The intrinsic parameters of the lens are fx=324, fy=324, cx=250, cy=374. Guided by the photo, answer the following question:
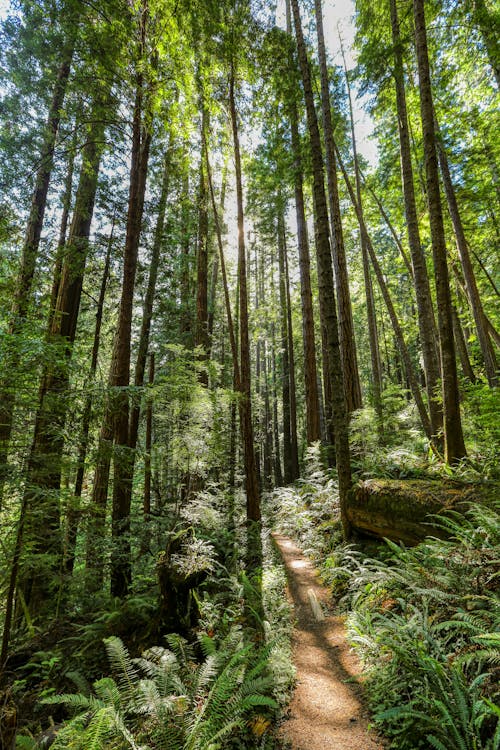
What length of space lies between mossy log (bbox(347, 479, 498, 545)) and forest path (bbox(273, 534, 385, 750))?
1305mm

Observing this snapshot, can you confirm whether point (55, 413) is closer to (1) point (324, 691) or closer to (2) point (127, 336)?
(2) point (127, 336)

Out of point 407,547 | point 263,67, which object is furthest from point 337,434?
point 263,67

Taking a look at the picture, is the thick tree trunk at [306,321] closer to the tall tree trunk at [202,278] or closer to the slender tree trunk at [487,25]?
the tall tree trunk at [202,278]

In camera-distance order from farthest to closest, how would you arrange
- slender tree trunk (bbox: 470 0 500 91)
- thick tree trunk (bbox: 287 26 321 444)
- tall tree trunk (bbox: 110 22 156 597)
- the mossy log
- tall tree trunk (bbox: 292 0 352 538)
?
thick tree trunk (bbox: 287 26 321 444)
slender tree trunk (bbox: 470 0 500 91)
tall tree trunk (bbox: 110 22 156 597)
tall tree trunk (bbox: 292 0 352 538)
the mossy log

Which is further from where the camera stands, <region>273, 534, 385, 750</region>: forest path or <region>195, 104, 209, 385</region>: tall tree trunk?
<region>195, 104, 209, 385</region>: tall tree trunk

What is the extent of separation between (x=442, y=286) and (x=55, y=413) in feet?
19.0

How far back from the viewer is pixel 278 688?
9.73 ft

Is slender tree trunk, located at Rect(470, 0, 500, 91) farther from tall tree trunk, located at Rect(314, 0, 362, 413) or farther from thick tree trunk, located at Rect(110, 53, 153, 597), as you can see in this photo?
thick tree trunk, located at Rect(110, 53, 153, 597)

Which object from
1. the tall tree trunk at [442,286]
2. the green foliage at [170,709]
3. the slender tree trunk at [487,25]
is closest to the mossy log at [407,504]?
the tall tree trunk at [442,286]

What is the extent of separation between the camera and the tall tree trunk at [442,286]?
5098mm

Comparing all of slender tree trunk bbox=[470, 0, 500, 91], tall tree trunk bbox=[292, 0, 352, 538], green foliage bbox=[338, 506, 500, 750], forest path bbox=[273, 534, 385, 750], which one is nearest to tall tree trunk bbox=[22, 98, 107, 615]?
forest path bbox=[273, 534, 385, 750]

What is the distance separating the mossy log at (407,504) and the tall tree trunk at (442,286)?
915 mm

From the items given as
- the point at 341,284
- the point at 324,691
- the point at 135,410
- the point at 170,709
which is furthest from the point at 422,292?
the point at 170,709

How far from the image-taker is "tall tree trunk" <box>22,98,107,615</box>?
3.17m
